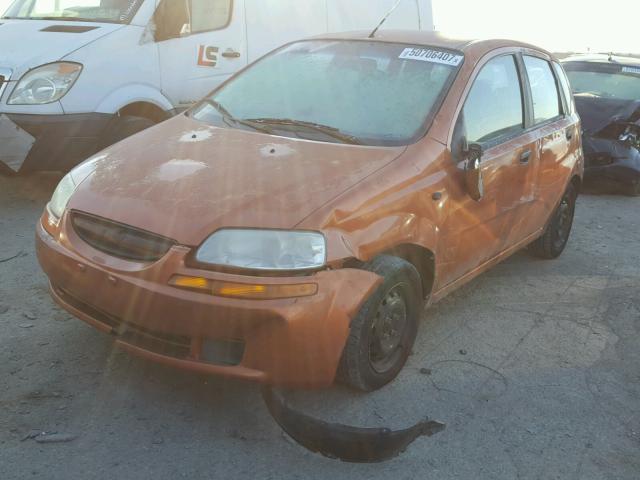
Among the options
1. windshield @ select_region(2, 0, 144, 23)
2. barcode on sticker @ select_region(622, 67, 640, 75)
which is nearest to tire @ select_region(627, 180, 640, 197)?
barcode on sticker @ select_region(622, 67, 640, 75)

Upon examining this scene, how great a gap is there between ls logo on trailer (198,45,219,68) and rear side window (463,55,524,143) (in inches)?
120

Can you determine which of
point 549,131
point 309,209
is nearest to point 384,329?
point 309,209

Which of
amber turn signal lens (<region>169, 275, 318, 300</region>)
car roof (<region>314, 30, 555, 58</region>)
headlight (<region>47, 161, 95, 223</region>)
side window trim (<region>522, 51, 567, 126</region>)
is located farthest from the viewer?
side window trim (<region>522, 51, 567, 126</region>)

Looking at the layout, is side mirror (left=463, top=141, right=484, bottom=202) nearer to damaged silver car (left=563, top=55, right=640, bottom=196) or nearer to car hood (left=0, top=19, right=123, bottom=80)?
car hood (left=0, top=19, right=123, bottom=80)

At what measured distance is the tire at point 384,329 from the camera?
125 inches

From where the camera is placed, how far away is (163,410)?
318 cm

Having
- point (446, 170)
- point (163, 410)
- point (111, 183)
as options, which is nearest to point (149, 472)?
point (163, 410)

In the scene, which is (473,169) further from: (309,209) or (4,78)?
(4,78)

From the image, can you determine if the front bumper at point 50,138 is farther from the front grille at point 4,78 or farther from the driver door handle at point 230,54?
the driver door handle at point 230,54

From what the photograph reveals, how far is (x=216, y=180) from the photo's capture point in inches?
128

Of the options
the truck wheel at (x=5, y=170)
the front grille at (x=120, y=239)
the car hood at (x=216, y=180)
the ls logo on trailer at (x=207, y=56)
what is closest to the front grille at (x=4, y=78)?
the truck wheel at (x=5, y=170)

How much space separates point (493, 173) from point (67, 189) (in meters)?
2.19

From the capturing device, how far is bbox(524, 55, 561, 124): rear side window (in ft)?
15.8

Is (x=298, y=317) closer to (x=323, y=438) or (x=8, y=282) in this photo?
(x=323, y=438)
